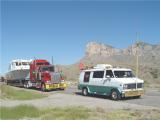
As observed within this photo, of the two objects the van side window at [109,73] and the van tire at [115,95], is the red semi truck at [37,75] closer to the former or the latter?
the van side window at [109,73]

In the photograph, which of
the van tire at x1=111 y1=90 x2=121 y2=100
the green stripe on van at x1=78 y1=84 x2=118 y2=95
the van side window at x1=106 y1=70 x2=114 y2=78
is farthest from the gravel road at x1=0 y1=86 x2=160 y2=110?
the van side window at x1=106 y1=70 x2=114 y2=78

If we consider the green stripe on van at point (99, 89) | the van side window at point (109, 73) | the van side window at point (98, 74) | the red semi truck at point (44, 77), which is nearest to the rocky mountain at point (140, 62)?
the red semi truck at point (44, 77)

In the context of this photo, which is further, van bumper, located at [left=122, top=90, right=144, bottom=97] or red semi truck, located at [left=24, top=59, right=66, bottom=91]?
red semi truck, located at [left=24, top=59, right=66, bottom=91]

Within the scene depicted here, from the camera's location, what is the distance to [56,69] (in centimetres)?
3728

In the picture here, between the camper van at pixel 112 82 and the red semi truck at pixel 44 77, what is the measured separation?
6821mm

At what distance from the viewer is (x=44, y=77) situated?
3478 cm

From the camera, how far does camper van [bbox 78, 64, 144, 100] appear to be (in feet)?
77.8

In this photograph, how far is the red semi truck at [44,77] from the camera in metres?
34.2

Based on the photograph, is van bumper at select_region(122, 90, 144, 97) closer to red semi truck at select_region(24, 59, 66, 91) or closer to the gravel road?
the gravel road

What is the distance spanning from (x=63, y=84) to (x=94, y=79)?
29.2 ft

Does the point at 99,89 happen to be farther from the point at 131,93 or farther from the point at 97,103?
the point at 97,103

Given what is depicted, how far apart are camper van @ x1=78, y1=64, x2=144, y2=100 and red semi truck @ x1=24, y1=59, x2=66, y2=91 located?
269 inches

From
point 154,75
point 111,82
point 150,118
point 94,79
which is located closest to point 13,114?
point 150,118

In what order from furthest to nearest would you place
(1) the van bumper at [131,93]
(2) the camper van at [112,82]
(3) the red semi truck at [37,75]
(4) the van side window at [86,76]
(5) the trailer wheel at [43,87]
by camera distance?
(5) the trailer wheel at [43,87], (3) the red semi truck at [37,75], (4) the van side window at [86,76], (2) the camper van at [112,82], (1) the van bumper at [131,93]
